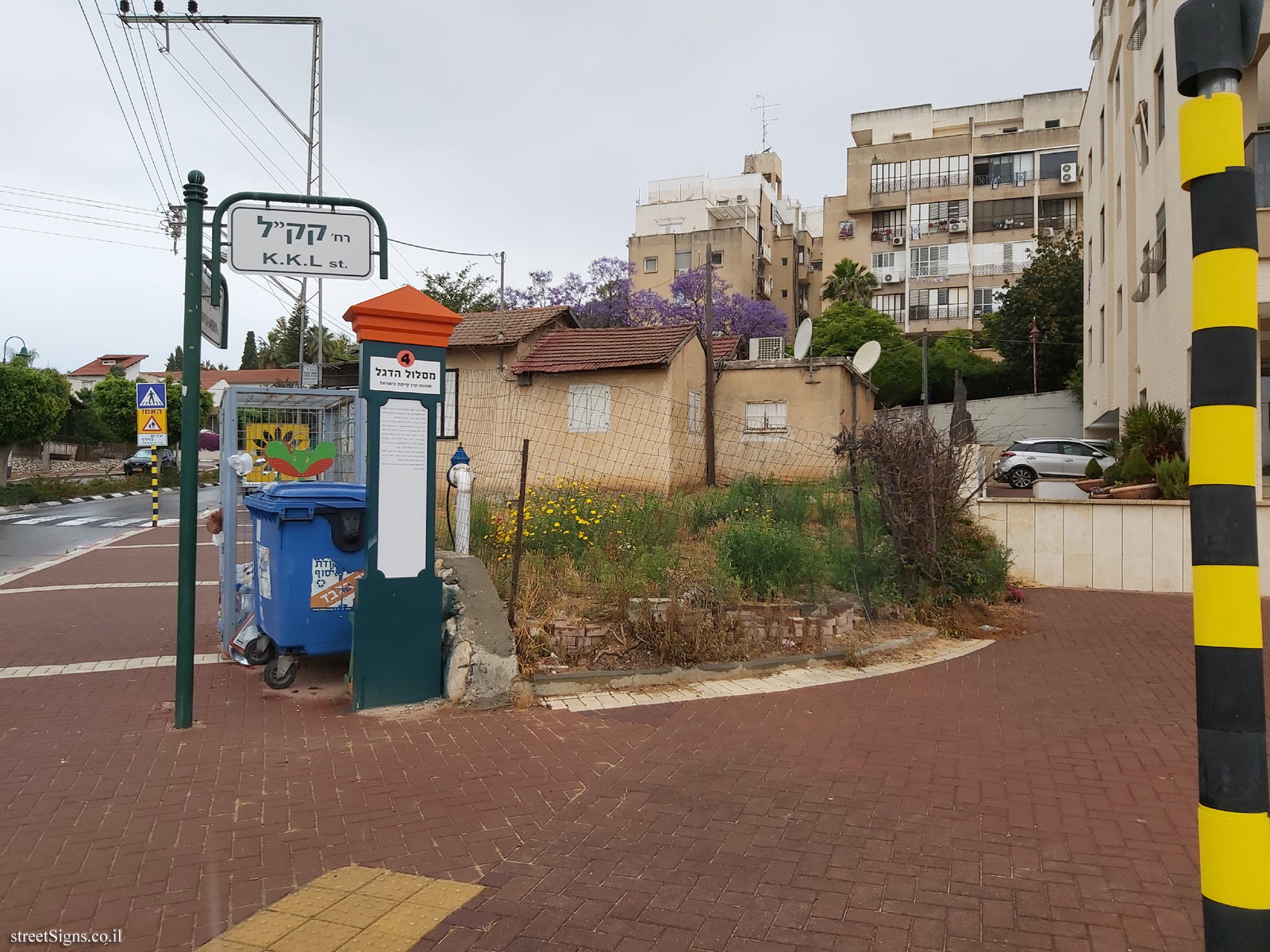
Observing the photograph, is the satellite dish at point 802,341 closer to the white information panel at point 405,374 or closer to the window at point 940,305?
the white information panel at point 405,374

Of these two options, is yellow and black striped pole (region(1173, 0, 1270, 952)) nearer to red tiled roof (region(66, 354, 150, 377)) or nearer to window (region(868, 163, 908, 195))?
window (region(868, 163, 908, 195))

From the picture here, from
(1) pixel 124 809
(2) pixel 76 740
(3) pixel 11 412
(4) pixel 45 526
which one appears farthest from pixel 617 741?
(3) pixel 11 412

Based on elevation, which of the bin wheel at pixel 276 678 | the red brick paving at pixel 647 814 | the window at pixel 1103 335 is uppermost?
the window at pixel 1103 335

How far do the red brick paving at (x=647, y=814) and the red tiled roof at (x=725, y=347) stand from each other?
55.7 feet

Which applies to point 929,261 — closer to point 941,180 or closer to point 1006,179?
point 941,180

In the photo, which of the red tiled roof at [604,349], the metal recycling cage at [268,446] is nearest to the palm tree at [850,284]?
the red tiled roof at [604,349]

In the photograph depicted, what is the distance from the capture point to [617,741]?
222 inches

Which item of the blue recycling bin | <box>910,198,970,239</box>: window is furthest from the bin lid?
<box>910,198,970,239</box>: window

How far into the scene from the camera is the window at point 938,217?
55.8m

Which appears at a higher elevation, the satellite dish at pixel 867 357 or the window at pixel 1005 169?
the window at pixel 1005 169

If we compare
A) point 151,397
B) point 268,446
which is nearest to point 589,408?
point 151,397

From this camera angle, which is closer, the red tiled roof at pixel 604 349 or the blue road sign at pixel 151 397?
the red tiled roof at pixel 604 349

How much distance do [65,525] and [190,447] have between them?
19603mm

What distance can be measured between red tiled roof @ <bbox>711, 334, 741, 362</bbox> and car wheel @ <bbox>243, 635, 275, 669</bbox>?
17.0 metres
